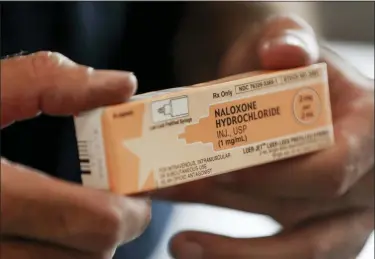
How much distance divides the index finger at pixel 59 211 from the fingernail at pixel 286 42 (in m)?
0.12

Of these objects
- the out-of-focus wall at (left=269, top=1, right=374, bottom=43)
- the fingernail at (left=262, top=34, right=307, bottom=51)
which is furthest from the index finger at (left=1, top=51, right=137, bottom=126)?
the out-of-focus wall at (left=269, top=1, right=374, bottom=43)

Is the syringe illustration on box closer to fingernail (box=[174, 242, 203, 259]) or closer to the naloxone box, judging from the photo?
the naloxone box

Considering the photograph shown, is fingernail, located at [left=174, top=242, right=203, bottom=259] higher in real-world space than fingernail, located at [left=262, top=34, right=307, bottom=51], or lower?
lower

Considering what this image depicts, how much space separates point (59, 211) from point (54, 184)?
1 centimetres

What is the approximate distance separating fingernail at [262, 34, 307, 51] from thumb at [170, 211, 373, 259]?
113mm

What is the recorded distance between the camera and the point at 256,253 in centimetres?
34

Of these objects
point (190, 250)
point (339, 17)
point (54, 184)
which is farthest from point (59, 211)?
point (339, 17)

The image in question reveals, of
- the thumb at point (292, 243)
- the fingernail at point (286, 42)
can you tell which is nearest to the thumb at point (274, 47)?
the fingernail at point (286, 42)

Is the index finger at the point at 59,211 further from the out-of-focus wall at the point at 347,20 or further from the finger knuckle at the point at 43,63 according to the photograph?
the out-of-focus wall at the point at 347,20

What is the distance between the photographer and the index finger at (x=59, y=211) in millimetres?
219

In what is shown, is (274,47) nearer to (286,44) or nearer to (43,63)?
(286,44)

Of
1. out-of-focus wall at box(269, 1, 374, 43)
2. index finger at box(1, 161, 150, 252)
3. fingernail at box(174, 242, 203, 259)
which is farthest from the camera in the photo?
out-of-focus wall at box(269, 1, 374, 43)

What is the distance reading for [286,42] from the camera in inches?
12.1

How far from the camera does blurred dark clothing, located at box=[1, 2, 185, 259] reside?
0.35 m
